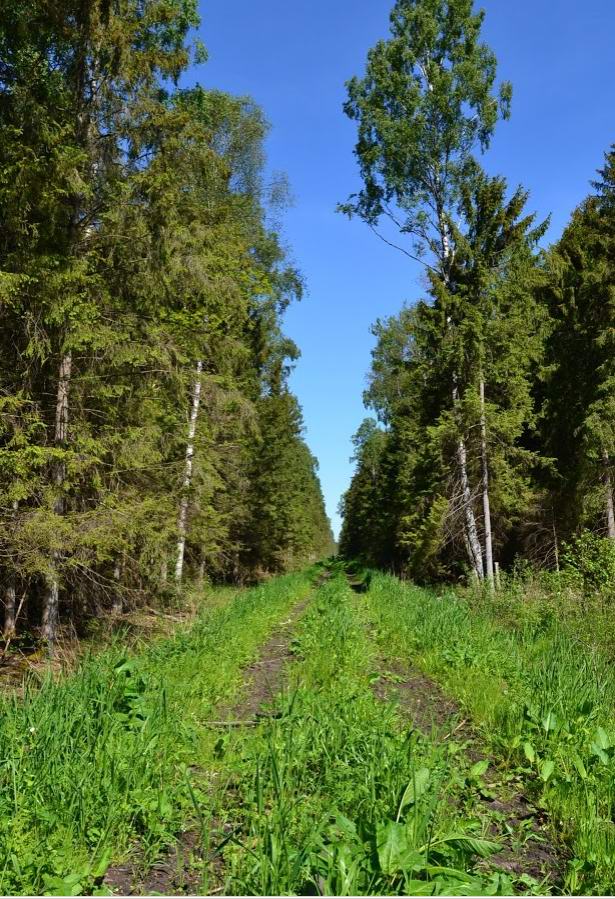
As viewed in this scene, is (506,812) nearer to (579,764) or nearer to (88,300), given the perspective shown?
(579,764)

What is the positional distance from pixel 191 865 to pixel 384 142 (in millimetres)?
19742

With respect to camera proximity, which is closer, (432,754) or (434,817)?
(434,817)

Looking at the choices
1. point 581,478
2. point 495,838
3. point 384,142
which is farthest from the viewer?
point 384,142

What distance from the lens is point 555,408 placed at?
19531 millimetres

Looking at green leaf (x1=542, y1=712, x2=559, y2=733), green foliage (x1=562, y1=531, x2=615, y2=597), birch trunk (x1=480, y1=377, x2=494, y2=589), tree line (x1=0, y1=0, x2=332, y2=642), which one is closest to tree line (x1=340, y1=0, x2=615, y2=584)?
birch trunk (x1=480, y1=377, x2=494, y2=589)

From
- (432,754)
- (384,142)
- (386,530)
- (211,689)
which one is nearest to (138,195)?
(211,689)

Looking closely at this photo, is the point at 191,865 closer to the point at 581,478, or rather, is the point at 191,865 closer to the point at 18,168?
the point at 18,168

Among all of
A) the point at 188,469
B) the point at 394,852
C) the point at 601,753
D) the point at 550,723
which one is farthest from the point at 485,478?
the point at 394,852

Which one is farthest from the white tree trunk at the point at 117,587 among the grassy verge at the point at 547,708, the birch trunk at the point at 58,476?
the grassy verge at the point at 547,708

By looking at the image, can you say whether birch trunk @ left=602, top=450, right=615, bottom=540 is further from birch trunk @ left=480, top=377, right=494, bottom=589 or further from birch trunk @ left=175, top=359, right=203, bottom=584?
birch trunk @ left=175, top=359, right=203, bottom=584

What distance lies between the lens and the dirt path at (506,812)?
3.17 m

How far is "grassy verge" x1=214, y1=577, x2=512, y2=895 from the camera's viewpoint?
8.48 ft

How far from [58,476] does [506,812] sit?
6.80m

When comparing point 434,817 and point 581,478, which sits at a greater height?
point 581,478
